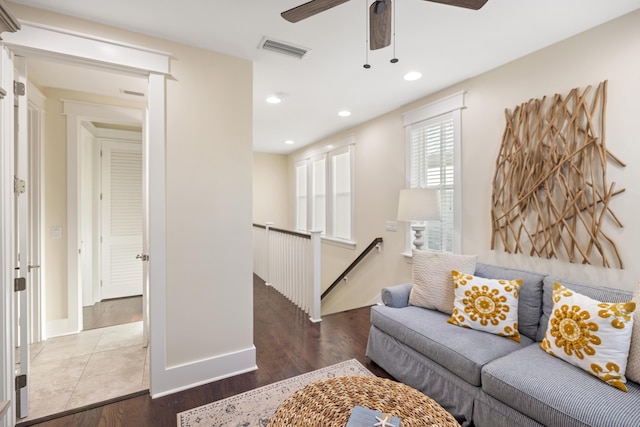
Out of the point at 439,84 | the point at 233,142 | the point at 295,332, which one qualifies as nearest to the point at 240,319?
the point at 295,332

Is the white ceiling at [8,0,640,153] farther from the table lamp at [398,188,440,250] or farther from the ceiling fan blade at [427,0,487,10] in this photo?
the table lamp at [398,188,440,250]

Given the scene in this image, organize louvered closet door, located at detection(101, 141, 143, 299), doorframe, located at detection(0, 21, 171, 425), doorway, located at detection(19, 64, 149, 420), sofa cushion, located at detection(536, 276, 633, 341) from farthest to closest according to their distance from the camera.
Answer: louvered closet door, located at detection(101, 141, 143, 299) < doorway, located at detection(19, 64, 149, 420) < doorframe, located at detection(0, 21, 171, 425) < sofa cushion, located at detection(536, 276, 633, 341)

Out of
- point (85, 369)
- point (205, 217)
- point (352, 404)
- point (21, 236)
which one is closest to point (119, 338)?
point (85, 369)

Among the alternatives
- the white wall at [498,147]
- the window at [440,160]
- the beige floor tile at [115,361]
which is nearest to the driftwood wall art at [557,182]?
the white wall at [498,147]

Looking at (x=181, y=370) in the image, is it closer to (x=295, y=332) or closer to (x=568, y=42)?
(x=295, y=332)

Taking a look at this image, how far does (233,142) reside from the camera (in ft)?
7.91

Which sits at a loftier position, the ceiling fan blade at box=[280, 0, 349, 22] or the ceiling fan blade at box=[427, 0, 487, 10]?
the ceiling fan blade at box=[280, 0, 349, 22]

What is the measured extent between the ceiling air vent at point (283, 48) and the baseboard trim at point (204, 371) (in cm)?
241

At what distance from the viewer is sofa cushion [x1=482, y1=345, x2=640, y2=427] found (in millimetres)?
1320

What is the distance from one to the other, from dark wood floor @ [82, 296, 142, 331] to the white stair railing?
186 centimetres

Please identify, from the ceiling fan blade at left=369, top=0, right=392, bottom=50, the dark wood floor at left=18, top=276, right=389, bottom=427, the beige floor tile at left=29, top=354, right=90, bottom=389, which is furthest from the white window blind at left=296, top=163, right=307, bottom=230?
the ceiling fan blade at left=369, top=0, right=392, bottom=50

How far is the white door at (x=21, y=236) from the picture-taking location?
1.87 m

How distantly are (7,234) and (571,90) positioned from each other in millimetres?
3848

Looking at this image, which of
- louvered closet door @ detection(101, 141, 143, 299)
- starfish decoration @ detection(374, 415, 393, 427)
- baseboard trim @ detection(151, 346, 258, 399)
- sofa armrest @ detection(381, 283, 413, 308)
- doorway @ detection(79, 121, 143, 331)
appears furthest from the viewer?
louvered closet door @ detection(101, 141, 143, 299)
